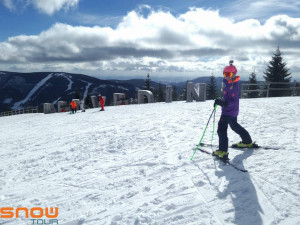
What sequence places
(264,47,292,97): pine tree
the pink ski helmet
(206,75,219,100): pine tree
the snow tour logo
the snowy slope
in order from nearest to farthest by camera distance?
the snowy slope → the snow tour logo → the pink ski helmet → (264,47,292,97): pine tree → (206,75,219,100): pine tree

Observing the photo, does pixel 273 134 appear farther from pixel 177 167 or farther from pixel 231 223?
pixel 231 223

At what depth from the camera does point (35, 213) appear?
314cm

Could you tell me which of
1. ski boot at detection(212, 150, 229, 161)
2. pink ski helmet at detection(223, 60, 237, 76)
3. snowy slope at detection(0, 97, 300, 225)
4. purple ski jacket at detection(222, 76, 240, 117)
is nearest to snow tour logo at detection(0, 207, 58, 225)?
snowy slope at detection(0, 97, 300, 225)

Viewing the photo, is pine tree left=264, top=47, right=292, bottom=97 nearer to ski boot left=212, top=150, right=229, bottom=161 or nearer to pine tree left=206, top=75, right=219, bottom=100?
pine tree left=206, top=75, right=219, bottom=100

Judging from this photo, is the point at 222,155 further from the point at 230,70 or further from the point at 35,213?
the point at 35,213

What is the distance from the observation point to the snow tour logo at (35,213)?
299 centimetres

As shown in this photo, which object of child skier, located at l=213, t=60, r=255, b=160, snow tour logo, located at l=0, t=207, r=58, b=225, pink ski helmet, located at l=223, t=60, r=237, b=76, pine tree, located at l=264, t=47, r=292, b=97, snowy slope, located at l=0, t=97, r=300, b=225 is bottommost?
snow tour logo, located at l=0, t=207, r=58, b=225

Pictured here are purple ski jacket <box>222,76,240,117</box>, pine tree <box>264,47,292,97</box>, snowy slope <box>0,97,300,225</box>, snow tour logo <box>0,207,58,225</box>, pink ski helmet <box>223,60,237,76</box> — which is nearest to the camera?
snowy slope <box>0,97,300,225</box>

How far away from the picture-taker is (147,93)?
23.4 meters

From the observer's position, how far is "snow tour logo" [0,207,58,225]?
2990mm

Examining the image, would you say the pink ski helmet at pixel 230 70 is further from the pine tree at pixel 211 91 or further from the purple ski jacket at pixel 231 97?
the pine tree at pixel 211 91

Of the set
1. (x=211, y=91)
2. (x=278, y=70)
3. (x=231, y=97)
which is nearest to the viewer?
(x=231, y=97)

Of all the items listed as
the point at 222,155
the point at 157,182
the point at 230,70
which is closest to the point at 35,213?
the point at 157,182

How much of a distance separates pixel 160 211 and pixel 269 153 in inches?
124
